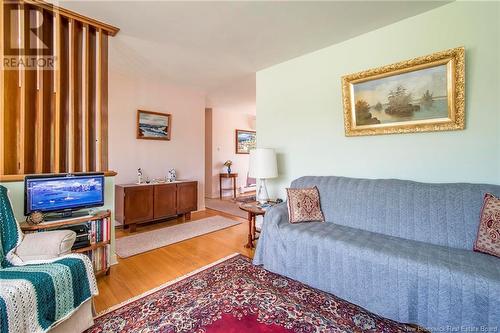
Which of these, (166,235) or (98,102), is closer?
(98,102)

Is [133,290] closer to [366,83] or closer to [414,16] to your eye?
[366,83]

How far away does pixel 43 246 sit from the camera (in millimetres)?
1521

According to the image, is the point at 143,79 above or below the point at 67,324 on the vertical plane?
above

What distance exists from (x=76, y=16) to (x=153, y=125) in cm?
205

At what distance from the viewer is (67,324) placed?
4.53 feet

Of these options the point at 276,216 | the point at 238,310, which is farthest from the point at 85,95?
the point at 238,310

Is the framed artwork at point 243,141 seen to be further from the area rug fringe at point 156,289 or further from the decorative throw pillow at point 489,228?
the decorative throw pillow at point 489,228

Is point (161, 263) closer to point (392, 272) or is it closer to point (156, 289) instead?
point (156, 289)

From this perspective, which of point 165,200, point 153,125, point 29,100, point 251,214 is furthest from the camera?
point 153,125

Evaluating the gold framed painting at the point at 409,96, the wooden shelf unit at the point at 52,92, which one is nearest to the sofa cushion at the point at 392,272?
the gold framed painting at the point at 409,96

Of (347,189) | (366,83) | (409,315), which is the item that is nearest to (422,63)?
(366,83)

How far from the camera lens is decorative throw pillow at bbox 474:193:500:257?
5.07 feet

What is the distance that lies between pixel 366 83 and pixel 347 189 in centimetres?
120

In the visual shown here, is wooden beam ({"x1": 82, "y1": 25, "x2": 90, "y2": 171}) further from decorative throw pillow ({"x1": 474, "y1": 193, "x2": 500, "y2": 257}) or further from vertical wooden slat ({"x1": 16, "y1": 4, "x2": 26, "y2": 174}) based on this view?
decorative throw pillow ({"x1": 474, "y1": 193, "x2": 500, "y2": 257})
